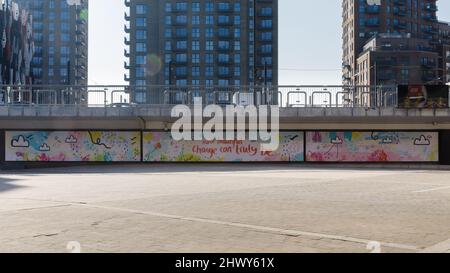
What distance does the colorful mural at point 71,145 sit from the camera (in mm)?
33000

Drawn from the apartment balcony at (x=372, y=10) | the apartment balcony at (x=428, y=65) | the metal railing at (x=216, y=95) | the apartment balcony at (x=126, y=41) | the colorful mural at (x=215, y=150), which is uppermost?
the apartment balcony at (x=372, y=10)

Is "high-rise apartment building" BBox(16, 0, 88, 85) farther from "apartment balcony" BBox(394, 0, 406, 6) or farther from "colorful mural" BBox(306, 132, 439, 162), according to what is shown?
"colorful mural" BBox(306, 132, 439, 162)

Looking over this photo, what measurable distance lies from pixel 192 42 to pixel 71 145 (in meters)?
96.4

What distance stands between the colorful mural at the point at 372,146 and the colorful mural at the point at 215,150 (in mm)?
976

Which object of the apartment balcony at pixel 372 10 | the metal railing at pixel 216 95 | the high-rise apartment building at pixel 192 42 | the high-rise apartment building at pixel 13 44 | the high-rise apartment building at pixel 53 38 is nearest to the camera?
the metal railing at pixel 216 95

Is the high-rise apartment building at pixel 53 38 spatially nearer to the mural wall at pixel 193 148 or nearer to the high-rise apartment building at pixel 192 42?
the high-rise apartment building at pixel 192 42

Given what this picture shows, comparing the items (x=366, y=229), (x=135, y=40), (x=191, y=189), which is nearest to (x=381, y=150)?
(x=191, y=189)

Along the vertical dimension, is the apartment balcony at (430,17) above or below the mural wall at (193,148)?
above

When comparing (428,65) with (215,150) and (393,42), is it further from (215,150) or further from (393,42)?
(215,150)

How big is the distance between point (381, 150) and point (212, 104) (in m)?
10.2

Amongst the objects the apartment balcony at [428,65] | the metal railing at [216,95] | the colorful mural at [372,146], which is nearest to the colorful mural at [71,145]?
the metal railing at [216,95]

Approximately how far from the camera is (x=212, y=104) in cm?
3052

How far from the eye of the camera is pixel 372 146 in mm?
32781
